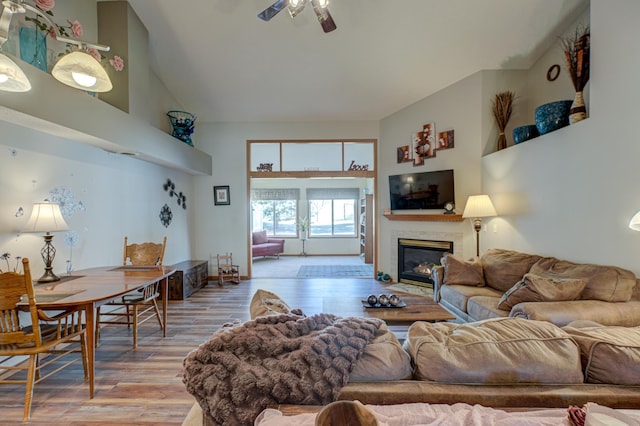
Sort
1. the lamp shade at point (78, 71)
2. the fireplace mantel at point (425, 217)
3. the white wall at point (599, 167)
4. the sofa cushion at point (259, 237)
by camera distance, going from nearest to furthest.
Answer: the lamp shade at point (78, 71) < the white wall at point (599, 167) < the fireplace mantel at point (425, 217) < the sofa cushion at point (259, 237)

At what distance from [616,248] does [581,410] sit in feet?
8.13

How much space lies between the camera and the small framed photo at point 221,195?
5.96 m

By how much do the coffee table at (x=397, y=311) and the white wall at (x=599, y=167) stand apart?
151 centimetres

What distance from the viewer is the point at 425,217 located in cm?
503

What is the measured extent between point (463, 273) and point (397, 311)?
1329mm

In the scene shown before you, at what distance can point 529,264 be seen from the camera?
10.4 ft

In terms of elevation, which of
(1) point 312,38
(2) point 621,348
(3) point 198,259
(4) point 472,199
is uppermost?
(1) point 312,38

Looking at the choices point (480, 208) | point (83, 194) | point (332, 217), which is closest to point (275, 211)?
point (332, 217)

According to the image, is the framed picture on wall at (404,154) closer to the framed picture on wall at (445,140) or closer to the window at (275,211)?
the framed picture on wall at (445,140)

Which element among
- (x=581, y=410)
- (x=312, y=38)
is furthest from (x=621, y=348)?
(x=312, y=38)

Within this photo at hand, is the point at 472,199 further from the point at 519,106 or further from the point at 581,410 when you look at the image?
the point at 581,410

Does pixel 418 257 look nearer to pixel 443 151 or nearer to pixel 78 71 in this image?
pixel 443 151

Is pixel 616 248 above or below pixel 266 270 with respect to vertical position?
above

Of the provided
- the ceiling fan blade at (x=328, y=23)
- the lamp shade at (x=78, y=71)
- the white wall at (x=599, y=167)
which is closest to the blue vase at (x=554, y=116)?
the white wall at (x=599, y=167)
